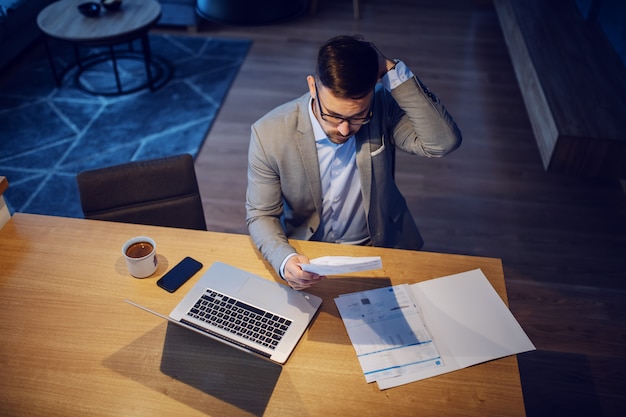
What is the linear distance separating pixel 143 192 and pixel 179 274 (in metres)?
0.44

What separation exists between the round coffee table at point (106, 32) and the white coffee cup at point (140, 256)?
2.33 metres

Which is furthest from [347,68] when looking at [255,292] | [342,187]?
[255,292]

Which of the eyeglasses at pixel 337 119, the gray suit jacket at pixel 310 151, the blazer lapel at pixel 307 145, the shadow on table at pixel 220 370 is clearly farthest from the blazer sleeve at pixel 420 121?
the shadow on table at pixel 220 370

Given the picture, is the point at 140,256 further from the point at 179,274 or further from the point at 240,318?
the point at 240,318

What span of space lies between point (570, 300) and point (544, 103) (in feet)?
3.34

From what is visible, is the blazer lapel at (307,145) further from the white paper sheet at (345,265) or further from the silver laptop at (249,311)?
the white paper sheet at (345,265)

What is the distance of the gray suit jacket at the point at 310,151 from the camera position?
5.10 ft

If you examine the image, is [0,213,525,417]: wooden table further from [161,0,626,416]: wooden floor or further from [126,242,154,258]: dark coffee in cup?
[161,0,626,416]: wooden floor

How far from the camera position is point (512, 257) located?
2701 mm

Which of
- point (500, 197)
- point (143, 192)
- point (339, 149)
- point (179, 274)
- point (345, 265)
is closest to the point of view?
point (345, 265)

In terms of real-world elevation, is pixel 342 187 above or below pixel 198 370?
above

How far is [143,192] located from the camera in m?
1.84

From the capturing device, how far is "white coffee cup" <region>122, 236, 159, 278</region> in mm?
1489

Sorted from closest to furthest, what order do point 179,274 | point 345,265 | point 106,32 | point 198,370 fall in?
point 345,265
point 198,370
point 179,274
point 106,32
